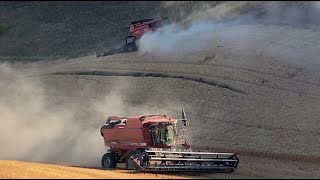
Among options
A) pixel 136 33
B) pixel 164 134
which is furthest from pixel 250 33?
pixel 164 134

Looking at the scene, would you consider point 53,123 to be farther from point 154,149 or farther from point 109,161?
point 154,149

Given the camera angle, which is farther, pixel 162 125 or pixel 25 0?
pixel 25 0

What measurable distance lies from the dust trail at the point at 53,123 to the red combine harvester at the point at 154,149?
7.45 feet

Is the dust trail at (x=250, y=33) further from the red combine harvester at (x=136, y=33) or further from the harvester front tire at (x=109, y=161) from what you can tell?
the harvester front tire at (x=109, y=161)

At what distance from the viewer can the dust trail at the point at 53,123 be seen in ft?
78.6

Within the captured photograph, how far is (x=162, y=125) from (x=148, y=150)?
151 centimetres

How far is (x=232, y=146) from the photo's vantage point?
861 inches

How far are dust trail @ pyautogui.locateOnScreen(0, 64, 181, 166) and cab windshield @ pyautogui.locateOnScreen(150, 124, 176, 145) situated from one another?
3808 millimetres

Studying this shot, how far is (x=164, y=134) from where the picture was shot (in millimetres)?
19984

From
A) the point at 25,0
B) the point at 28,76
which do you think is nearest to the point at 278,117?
the point at 28,76

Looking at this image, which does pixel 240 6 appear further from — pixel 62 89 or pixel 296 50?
pixel 62 89

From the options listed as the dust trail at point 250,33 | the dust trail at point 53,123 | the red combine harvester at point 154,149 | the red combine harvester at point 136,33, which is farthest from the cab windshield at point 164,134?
the red combine harvester at point 136,33

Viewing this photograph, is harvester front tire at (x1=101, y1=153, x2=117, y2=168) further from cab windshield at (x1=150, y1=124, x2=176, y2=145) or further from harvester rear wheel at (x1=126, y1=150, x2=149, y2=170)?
cab windshield at (x1=150, y1=124, x2=176, y2=145)

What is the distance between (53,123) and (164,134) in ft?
26.8
